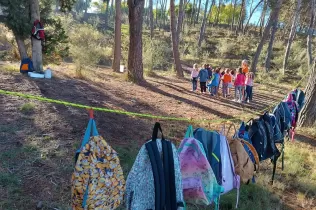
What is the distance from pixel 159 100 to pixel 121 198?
25.2 ft

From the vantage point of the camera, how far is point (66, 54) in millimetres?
12508

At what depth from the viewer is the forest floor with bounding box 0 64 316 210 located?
12.1ft

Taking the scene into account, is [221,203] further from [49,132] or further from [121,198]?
[49,132]

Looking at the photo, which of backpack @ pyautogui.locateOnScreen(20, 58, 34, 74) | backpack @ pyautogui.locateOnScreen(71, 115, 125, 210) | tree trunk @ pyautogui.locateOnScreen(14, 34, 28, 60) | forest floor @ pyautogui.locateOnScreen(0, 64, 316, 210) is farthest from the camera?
tree trunk @ pyautogui.locateOnScreen(14, 34, 28, 60)

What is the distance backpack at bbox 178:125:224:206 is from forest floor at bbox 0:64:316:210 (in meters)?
1.42

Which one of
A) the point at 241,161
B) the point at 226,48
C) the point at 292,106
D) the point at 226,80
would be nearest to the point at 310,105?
the point at 292,106

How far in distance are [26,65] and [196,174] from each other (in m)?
9.06

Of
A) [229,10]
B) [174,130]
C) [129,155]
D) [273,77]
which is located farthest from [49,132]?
[229,10]

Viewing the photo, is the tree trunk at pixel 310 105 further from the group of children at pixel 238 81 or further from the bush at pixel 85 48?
the bush at pixel 85 48

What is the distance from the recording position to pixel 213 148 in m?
2.81

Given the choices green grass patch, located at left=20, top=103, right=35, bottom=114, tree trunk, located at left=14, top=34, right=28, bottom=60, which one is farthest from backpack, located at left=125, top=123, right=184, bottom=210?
tree trunk, located at left=14, top=34, right=28, bottom=60

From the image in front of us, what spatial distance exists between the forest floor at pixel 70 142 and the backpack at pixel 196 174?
142 cm

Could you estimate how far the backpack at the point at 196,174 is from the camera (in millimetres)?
2680

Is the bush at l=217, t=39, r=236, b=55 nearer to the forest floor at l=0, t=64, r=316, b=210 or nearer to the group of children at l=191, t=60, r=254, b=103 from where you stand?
the group of children at l=191, t=60, r=254, b=103
